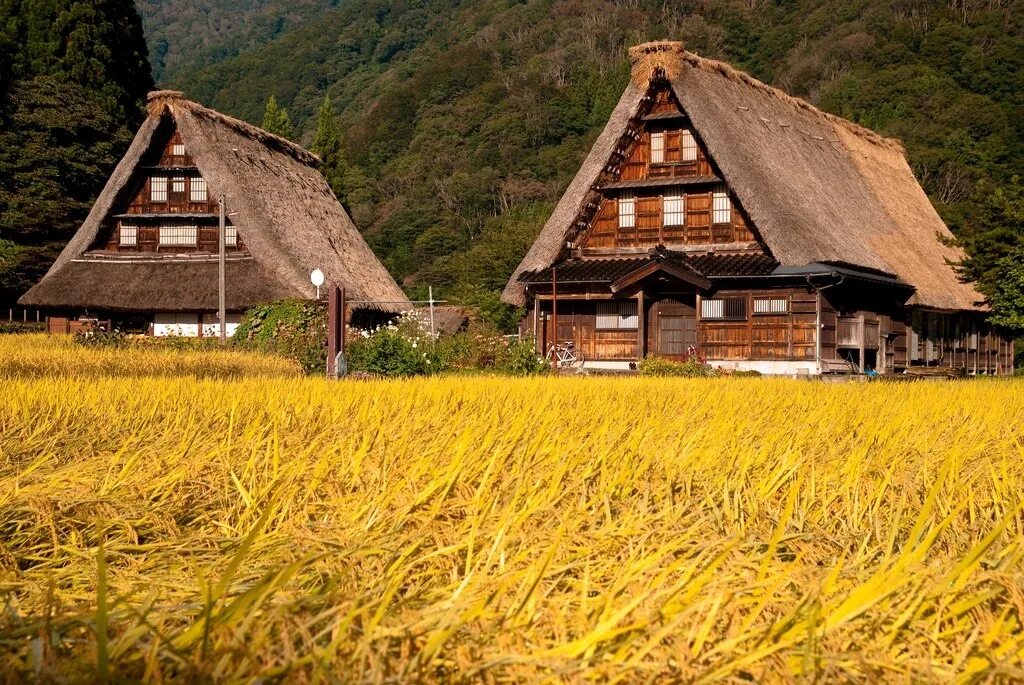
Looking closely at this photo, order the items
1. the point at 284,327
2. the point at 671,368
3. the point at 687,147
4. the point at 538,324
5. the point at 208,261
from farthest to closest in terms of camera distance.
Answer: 1. the point at 208,261
2. the point at 538,324
3. the point at 687,147
4. the point at 284,327
5. the point at 671,368

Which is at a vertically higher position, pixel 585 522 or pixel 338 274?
pixel 338 274

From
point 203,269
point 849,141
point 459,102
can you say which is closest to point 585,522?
point 203,269

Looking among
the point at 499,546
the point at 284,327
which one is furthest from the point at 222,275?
the point at 499,546

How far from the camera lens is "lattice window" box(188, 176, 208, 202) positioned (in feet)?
75.7

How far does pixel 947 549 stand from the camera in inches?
102

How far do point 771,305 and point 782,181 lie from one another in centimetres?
224

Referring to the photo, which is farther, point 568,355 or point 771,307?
point 568,355

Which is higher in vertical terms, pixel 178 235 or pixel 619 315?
pixel 178 235

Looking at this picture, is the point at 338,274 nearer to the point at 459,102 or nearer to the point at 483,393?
the point at 483,393

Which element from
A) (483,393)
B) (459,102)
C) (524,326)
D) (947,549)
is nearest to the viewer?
(947,549)

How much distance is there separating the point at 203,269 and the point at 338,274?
2.88 meters

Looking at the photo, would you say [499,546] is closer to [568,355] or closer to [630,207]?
[568,355]

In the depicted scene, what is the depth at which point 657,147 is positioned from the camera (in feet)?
62.9

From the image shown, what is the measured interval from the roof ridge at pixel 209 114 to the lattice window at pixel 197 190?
1.44 meters
